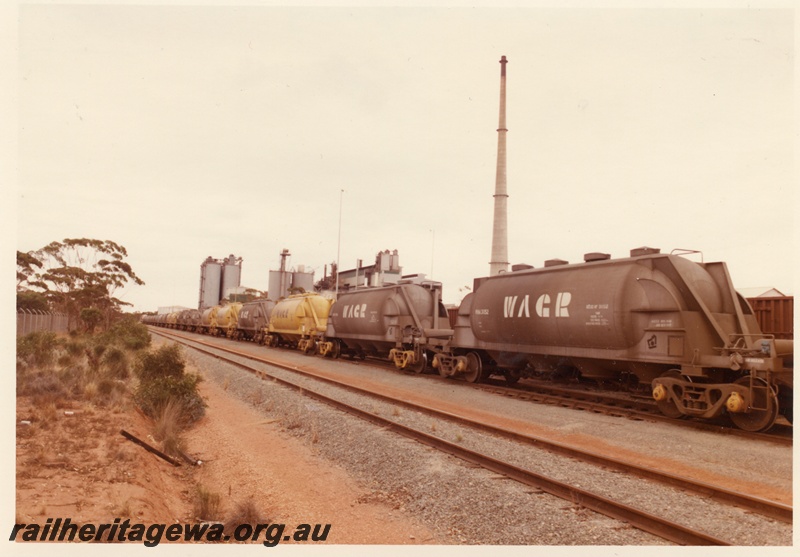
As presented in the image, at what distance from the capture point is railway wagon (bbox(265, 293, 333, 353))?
2736cm

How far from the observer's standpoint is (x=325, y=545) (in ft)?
16.0

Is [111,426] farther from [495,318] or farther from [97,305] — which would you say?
[97,305]

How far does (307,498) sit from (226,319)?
43.8 m

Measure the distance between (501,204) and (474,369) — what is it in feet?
66.2

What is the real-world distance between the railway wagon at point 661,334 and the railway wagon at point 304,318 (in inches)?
608

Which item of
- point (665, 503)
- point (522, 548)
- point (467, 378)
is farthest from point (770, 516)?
point (467, 378)

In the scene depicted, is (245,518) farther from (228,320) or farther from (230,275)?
(230,275)

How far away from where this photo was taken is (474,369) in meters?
16.0

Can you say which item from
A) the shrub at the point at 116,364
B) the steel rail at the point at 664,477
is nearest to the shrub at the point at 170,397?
the shrub at the point at 116,364

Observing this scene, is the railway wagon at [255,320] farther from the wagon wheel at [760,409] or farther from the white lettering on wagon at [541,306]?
the wagon wheel at [760,409]

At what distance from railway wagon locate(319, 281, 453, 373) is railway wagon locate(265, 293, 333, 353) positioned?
16.3ft

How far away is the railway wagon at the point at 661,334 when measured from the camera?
912cm

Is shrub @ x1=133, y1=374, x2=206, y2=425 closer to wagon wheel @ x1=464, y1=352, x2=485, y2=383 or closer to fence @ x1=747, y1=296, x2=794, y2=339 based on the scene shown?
wagon wheel @ x1=464, y1=352, x2=485, y2=383

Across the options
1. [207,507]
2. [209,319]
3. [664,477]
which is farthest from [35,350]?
[209,319]
